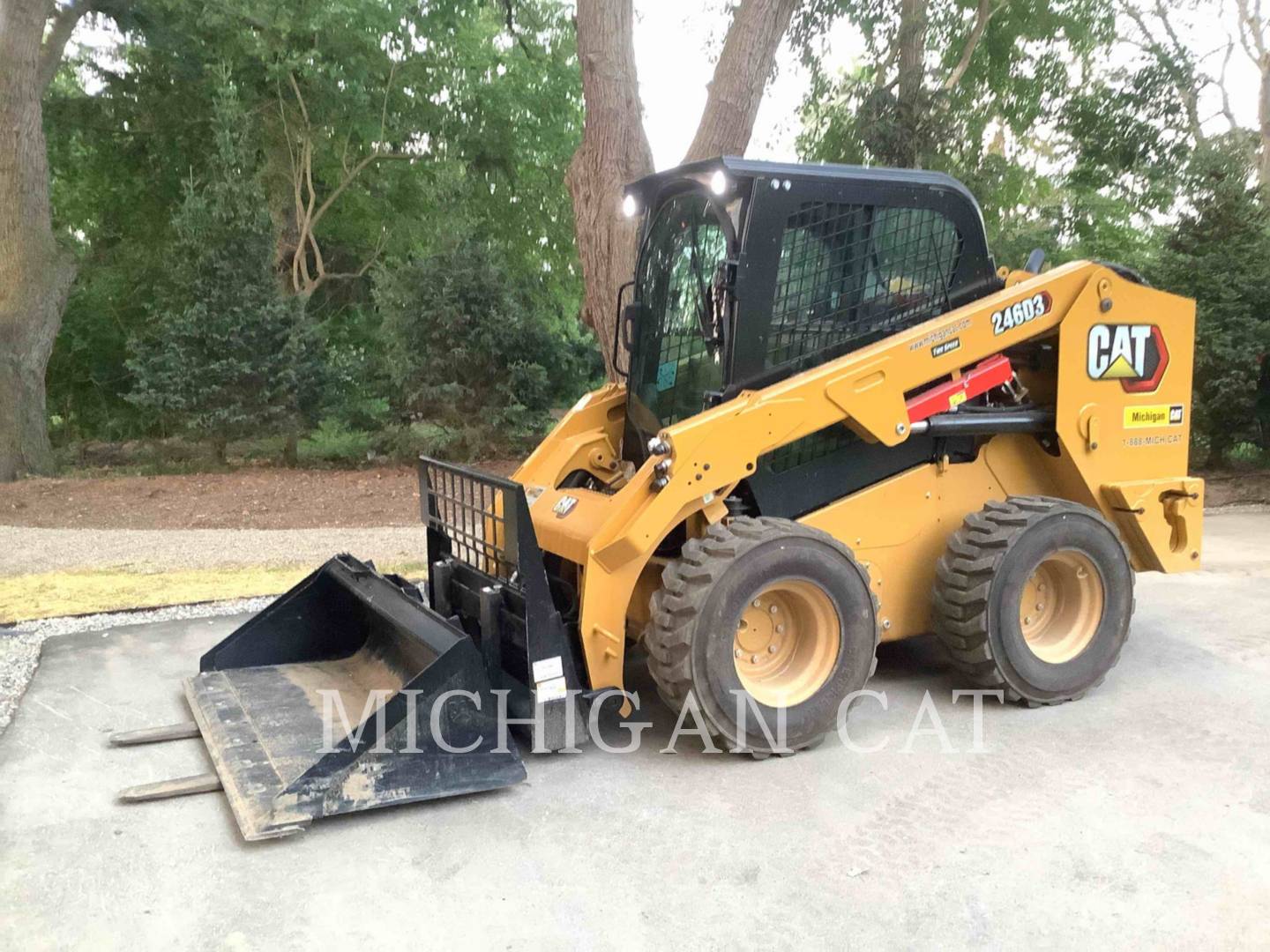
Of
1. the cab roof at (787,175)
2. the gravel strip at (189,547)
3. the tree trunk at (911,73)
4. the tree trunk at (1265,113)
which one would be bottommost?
the gravel strip at (189,547)

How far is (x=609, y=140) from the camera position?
8.57 metres

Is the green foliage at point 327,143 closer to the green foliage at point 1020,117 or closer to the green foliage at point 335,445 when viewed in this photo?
the green foliage at point 335,445

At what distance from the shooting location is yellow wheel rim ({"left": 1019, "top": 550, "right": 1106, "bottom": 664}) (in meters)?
4.61

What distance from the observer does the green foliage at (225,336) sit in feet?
37.2

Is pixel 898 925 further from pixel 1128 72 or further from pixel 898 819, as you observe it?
pixel 1128 72

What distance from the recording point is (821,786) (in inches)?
147

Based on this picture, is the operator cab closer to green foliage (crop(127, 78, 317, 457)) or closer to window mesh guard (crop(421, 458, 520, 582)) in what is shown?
window mesh guard (crop(421, 458, 520, 582))

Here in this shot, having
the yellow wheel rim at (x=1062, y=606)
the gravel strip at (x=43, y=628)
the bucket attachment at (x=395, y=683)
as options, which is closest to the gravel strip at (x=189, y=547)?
the gravel strip at (x=43, y=628)

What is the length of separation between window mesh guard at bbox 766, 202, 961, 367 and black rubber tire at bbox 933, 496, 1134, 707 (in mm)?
976

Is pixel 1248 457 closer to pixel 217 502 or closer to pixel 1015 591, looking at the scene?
pixel 1015 591

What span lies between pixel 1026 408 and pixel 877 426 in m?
1.00

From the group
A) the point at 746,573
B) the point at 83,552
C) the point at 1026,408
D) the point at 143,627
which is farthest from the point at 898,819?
the point at 83,552

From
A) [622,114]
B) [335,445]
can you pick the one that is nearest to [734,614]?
[622,114]

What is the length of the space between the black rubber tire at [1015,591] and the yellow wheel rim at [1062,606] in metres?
0.04
